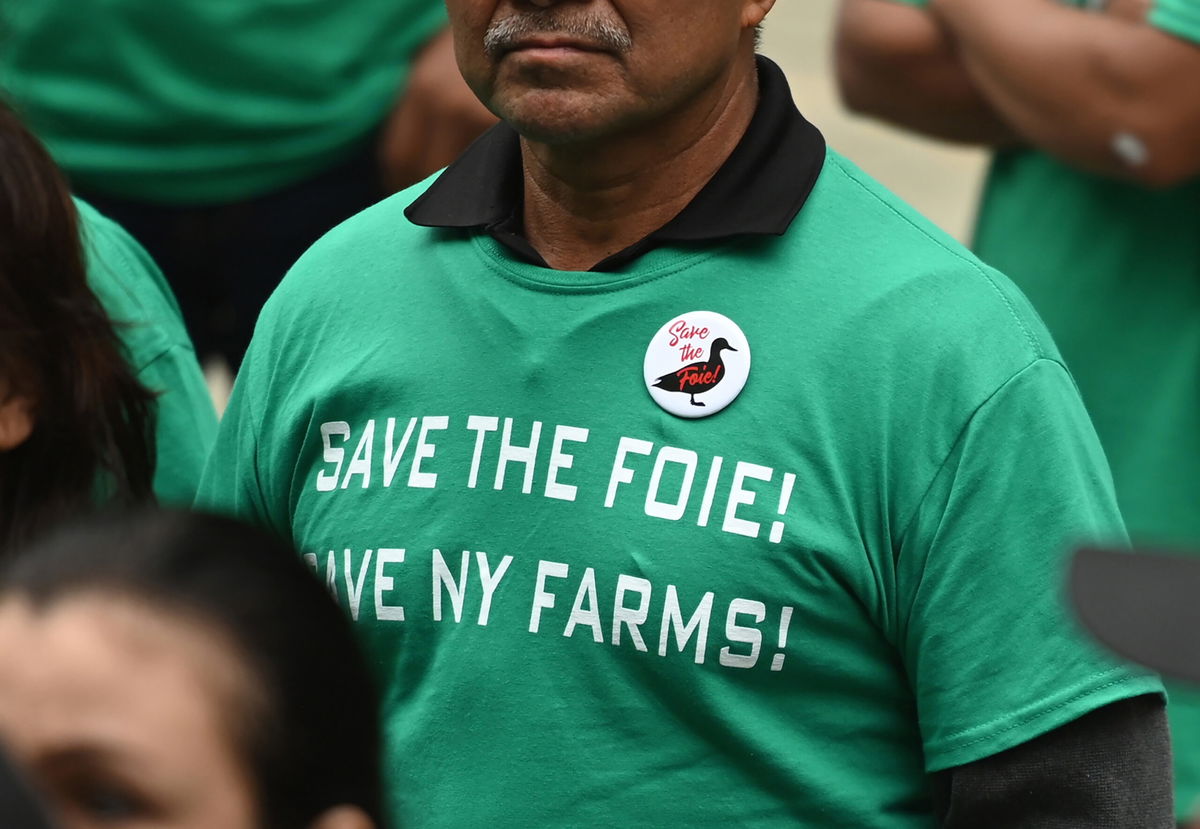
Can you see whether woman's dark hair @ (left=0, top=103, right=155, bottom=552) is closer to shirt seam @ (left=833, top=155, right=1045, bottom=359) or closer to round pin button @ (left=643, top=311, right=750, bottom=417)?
round pin button @ (left=643, top=311, right=750, bottom=417)

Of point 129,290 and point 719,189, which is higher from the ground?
point 719,189

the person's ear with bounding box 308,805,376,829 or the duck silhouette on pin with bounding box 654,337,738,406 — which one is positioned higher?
the duck silhouette on pin with bounding box 654,337,738,406

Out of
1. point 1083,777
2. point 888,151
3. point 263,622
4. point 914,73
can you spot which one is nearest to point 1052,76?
point 914,73

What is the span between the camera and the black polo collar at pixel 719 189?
7.09 feet

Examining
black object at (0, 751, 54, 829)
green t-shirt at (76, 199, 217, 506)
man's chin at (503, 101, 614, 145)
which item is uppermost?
black object at (0, 751, 54, 829)

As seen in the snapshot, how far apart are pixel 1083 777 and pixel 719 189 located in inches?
27.5

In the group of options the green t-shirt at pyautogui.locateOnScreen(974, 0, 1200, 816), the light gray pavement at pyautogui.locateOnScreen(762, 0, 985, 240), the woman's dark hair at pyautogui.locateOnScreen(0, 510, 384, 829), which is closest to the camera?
the woman's dark hair at pyautogui.locateOnScreen(0, 510, 384, 829)

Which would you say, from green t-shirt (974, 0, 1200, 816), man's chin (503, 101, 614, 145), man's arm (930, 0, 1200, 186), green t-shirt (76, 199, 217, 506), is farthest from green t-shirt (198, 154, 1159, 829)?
green t-shirt (974, 0, 1200, 816)

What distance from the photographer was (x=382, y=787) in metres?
1.65

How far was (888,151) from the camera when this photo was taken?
7.84 m

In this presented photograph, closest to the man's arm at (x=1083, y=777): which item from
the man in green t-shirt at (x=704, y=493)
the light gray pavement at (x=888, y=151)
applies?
the man in green t-shirt at (x=704, y=493)

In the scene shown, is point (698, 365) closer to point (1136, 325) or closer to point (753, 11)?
point (753, 11)

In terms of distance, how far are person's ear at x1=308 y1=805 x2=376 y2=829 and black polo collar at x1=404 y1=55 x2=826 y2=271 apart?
78 centimetres

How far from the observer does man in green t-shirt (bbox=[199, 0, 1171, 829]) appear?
2008mm
